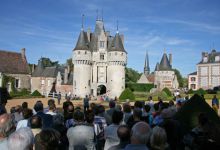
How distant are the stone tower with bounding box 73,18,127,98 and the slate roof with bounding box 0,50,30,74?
1188 centimetres

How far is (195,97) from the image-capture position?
7.86 metres

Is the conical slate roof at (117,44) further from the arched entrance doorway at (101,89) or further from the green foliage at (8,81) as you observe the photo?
the green foliage at (8,81)

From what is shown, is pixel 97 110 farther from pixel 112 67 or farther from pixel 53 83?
pixel 53 83

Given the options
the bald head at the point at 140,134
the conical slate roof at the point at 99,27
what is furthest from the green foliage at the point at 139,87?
the bald head at the point at 140,134

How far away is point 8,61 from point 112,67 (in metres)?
18.9

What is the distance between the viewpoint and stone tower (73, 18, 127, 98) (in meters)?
44.1

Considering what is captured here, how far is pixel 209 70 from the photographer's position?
197ft

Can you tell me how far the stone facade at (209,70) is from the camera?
59.1 meters

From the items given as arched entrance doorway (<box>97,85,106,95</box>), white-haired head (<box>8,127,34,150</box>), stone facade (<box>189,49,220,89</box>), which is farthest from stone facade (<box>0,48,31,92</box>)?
white-haired head (<box>8,127,34,150</box>)

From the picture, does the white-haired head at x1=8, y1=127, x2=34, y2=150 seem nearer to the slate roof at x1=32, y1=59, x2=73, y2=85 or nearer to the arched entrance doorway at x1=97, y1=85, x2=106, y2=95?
the arched entrance doorway at x1=97, y1=85, x2=106, y2=95

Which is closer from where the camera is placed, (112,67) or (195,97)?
(195,97)

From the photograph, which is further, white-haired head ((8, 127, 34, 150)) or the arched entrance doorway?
the arched entrance doorway

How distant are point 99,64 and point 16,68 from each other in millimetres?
15420

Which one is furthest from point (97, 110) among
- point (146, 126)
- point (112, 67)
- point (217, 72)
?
point (217, 72)
